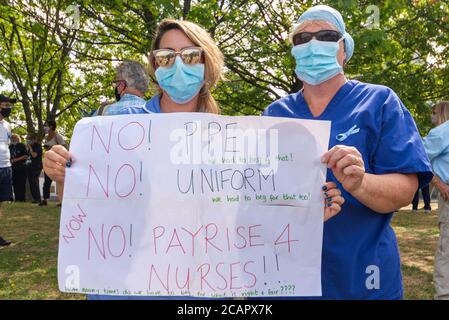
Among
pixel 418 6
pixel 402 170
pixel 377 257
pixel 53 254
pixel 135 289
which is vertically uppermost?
pixel 418 6

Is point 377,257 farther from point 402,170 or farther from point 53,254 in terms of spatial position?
point 53,254

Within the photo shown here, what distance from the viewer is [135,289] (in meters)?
1.79

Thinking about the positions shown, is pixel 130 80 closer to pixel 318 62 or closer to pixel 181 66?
pixel 181 66

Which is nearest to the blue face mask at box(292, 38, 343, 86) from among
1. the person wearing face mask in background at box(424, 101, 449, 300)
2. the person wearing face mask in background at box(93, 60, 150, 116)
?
the person wearing face mask in background at box(93, 60, 150, 116)

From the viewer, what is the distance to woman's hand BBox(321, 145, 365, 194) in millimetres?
1622

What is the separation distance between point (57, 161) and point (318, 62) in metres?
1.15

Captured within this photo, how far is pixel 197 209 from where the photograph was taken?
182 cm

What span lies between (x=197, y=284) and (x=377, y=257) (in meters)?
0.67

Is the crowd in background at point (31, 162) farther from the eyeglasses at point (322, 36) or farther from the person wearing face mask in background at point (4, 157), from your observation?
the eyeglasses at point (322, 36)

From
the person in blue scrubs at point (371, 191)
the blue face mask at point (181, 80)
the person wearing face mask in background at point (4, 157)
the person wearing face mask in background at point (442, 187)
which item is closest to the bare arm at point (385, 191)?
the person in blue scrubs at point (371, 191)

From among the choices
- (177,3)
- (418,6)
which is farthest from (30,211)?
(418,6)

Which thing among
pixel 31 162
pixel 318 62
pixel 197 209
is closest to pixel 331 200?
pixel 197 209

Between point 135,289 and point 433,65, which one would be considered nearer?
point 135,289

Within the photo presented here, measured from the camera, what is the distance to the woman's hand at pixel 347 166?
1.62 metres
